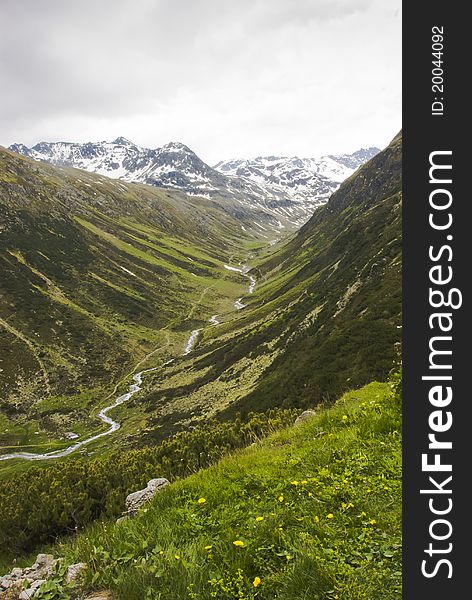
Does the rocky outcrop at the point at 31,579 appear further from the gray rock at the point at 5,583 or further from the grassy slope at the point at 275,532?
the grassy slope at the point at 275,532

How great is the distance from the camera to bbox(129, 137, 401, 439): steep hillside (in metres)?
27.2

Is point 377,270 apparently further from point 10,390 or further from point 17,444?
point 10,390

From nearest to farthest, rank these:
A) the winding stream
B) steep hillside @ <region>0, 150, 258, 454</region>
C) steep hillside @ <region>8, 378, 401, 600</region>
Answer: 1. steep hillside @ <region>8, 378, 401, 600</region>
2. the winding stream
3. steep hillside @ <region>0, 150, 258, 454</region>

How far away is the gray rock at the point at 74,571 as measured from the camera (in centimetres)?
488

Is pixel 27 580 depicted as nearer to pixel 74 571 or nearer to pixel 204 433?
pixel 74 571

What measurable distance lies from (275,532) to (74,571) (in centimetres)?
278

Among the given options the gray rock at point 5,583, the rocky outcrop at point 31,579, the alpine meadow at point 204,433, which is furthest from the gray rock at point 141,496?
the gray rock at point 5,583

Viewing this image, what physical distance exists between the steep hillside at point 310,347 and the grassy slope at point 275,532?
14860 millimetres

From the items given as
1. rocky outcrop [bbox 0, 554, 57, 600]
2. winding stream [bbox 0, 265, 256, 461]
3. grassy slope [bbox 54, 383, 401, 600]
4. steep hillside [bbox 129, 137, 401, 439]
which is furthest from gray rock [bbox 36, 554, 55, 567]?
winding stream [bbox 0, 265, 256, 461]

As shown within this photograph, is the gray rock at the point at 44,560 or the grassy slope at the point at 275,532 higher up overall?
the grassy slope at the point at 275,532

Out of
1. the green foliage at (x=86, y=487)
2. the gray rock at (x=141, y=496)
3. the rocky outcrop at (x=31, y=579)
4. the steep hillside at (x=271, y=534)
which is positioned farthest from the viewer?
the green foliage at (x=86, y=487)

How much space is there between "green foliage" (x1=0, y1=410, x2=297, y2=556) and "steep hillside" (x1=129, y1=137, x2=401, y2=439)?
10.5 m

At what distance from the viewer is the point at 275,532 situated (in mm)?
5062

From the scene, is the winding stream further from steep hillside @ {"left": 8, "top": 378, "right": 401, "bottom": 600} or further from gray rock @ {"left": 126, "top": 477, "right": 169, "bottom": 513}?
steep hillside @ {"left": 8, "top": 378, "right": 401, "bottom": 600}
